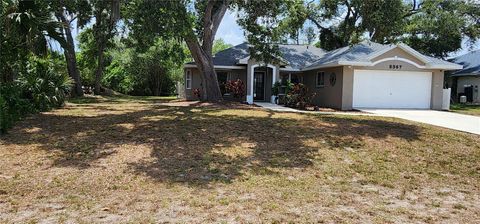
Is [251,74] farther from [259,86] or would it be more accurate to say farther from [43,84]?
[43,84]

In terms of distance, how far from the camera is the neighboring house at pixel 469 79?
28.0m

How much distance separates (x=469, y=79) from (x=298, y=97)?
16.9 meters

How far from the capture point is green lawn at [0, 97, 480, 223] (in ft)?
15.6

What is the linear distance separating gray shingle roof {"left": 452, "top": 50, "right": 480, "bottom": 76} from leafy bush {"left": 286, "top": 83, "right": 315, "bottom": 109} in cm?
1542

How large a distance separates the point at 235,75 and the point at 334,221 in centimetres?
1966

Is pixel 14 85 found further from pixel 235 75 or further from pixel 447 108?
pixel 447 108

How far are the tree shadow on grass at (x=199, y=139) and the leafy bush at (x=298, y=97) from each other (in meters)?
7.10

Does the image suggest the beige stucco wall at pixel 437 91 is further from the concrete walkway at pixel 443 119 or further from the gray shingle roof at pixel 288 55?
the gray shingle roof at pixel 288 55

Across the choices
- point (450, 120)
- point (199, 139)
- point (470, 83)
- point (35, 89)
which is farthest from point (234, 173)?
point (470, 83)

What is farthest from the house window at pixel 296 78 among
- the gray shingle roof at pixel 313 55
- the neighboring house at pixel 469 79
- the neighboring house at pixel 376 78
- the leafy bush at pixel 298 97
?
the neighboring house at pixel 469 79

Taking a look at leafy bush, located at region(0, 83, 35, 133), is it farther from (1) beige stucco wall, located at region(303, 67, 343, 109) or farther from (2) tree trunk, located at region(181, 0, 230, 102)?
(1) beige stucco wall, located at region(303, 67, 343, 109)

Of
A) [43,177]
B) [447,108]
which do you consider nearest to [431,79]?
[447,108]

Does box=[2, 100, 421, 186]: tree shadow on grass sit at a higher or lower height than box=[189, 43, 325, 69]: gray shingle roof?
lower

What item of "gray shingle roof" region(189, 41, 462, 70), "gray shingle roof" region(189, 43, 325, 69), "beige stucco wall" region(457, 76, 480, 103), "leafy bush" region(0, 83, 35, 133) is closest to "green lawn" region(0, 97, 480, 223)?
"leafy bush" region(0, 83, 35, 133)
